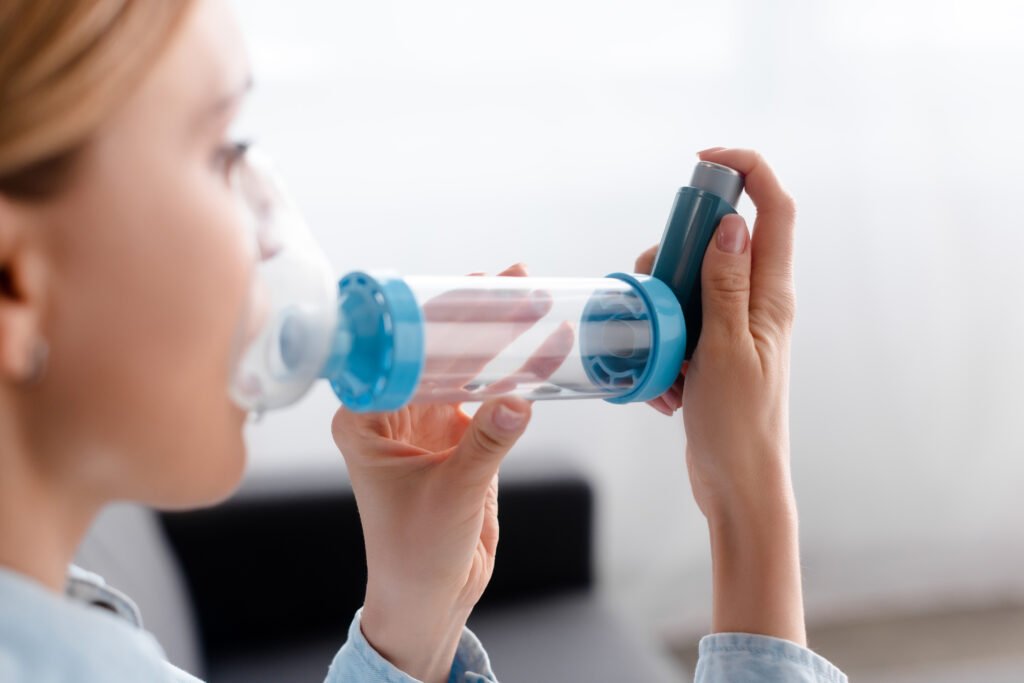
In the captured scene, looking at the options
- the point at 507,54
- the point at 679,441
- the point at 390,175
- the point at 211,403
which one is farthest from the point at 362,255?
the point at 211,403

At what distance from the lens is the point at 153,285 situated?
21.0 inches

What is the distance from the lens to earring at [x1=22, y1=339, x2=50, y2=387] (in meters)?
0.51

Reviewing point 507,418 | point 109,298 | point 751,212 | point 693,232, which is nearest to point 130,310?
point 109,298

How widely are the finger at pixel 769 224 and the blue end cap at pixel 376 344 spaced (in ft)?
0.92

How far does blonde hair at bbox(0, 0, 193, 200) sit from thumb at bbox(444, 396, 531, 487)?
11.7 inches

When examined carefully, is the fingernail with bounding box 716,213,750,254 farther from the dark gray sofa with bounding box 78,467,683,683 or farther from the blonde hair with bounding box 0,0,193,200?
the dark gray sofa with bounding box 78,467,683,683

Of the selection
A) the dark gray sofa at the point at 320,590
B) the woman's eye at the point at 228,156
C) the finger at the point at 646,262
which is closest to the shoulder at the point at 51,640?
the woman's eye at the point at 228,156

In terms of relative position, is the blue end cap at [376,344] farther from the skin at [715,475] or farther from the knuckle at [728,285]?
the knuckle at [728,285]

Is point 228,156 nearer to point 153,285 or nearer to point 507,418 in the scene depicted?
point 153,285

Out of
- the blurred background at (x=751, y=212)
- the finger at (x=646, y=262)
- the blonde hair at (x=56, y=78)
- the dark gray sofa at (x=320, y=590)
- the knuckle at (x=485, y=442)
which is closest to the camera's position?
the blonde hair at (x=56, y=78)

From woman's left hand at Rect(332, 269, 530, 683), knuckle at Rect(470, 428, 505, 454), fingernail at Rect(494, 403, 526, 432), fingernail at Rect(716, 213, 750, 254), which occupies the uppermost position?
fingernail at Rect(716, 213, 750, 254)

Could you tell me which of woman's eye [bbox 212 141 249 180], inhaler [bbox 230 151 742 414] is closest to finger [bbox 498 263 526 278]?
inhaler [bbox 230 151 742 414]

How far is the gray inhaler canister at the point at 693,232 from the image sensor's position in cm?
75

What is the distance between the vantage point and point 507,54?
1.84m
